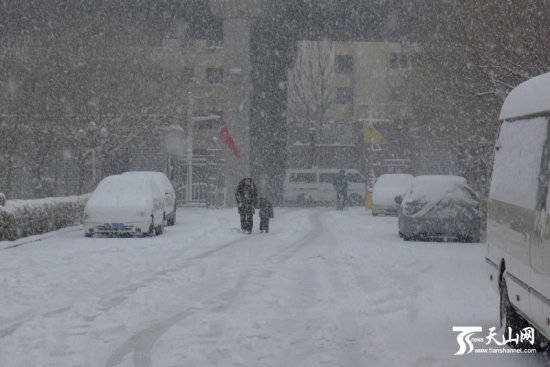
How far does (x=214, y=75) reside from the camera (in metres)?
69.9

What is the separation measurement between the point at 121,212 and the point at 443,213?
300 inches

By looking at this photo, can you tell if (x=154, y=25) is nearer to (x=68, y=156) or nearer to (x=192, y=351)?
(x=68, y=156)

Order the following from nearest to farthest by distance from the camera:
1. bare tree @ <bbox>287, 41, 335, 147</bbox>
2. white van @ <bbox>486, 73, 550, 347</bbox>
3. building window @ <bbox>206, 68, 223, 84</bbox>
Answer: white van @ <bbox>486, 73, 550, 347</bbox> → bare tree @ <bbox>287, 41, 335, 147</bbox> → building window @ <bbox>206, 68, 223, 84</bbox>

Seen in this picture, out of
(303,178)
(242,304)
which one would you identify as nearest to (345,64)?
(303,178)

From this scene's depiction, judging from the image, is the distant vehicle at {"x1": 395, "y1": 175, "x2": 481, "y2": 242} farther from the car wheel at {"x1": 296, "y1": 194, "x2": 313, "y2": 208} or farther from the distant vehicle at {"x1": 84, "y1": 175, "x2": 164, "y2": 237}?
the car wheel at {"x1": 296, "y1": 194, "x2": 313, "y2": 208}

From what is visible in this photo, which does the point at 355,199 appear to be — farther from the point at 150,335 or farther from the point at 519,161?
the point at 519,161

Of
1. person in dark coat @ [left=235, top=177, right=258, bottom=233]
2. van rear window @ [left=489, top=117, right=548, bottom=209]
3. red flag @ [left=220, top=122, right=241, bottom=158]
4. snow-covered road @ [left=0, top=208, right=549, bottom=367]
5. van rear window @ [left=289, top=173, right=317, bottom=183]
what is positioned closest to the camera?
van rear window @ [left=489, top=117, right=548, bottom=209]

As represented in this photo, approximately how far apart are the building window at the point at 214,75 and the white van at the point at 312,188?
21.3m

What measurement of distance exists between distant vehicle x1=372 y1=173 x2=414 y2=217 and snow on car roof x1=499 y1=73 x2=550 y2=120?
86.8 feet

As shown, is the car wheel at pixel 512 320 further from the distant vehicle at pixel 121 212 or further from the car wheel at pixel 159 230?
the car wheel at pixel 159 230

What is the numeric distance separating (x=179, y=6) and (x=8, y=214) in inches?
700

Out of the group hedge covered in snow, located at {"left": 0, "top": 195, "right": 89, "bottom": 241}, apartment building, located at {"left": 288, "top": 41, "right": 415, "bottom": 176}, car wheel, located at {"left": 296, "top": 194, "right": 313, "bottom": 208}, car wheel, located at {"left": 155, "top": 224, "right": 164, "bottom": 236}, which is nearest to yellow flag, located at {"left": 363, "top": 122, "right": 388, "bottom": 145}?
apartment building, located at {"left": 288, "top": 41, "right": 415, "bottom": 176}

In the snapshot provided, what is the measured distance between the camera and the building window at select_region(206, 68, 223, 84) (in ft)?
229

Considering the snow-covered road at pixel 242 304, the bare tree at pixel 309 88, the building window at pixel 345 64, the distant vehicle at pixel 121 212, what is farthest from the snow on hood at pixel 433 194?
the building window at pixel 345 64
